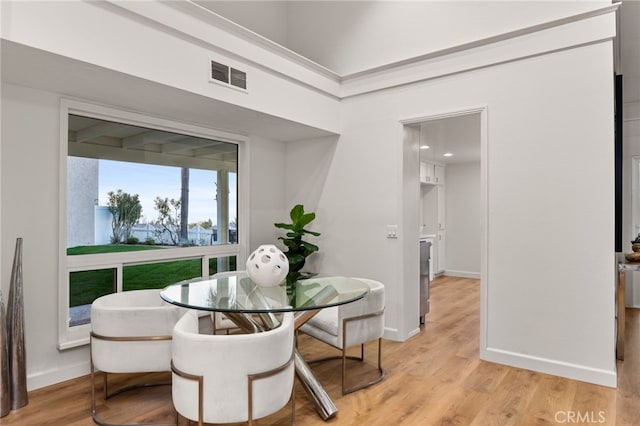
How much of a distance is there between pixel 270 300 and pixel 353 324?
Result: 2.56ft

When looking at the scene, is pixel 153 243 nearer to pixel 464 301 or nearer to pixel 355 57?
pixel 355 57

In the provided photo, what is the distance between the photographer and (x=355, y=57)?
14.1 feet

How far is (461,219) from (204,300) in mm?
6778

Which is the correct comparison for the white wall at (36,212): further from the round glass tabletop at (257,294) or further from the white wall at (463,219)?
the white wall at (463,219)

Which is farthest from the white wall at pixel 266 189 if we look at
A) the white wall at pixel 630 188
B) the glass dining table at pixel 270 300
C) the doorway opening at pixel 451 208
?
the white wall at pixel 630 188

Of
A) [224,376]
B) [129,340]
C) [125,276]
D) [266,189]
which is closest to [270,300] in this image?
[224,376]

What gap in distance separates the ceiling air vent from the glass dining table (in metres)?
1.54

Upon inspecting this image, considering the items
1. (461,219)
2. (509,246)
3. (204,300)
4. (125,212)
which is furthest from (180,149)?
(461,219)

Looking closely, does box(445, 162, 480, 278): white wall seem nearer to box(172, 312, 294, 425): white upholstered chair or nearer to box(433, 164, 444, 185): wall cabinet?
box(433, 164, 444, 185): wall cabinet

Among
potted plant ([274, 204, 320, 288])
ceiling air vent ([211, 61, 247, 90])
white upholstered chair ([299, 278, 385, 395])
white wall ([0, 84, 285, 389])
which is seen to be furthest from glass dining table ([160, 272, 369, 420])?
ceiling air vent ([211, 61, 247, 90])

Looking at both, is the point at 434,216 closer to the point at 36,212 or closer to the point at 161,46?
the point at 161,46

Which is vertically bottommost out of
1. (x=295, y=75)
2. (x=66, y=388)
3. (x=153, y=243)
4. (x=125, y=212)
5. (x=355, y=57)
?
(x=66, y=388)

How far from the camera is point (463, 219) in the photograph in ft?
26.4

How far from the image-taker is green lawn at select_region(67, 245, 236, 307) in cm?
309
